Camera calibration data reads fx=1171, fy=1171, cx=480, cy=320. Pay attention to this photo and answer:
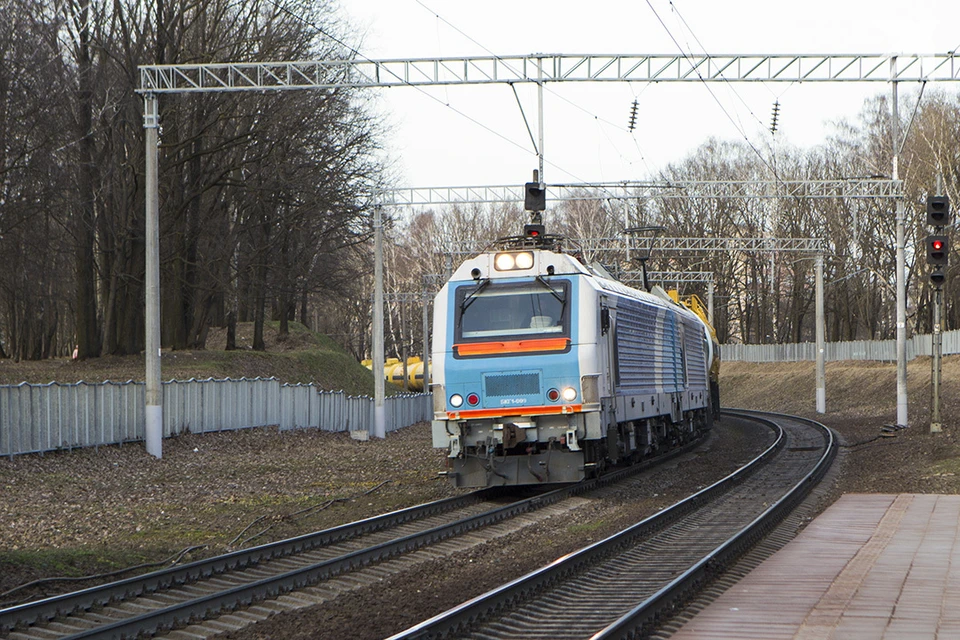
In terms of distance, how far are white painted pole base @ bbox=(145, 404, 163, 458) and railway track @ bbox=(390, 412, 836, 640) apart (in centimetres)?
1018

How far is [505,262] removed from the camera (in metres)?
16.9

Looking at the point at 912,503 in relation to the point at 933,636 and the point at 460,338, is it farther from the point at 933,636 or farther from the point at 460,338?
the point at 933,636

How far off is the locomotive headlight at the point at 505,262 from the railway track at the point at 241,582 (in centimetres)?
368

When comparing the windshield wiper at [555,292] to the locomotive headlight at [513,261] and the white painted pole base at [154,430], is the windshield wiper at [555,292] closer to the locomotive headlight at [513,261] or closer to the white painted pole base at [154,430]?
the locomotive headlight at [513,261]

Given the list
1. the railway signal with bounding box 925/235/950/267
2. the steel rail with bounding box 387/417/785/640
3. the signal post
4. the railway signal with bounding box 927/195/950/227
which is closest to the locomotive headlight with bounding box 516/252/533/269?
the steel rail with bounding box 387/417/785/640

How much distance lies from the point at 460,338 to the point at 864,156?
50.9m

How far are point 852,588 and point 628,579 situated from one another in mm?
2022

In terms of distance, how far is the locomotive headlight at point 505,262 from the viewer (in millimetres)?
16812

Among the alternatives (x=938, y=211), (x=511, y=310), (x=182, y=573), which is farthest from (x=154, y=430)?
(x=938, y=211)

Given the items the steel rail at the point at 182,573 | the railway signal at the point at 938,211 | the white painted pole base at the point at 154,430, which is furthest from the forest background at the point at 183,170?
the steel rail at the point at 182,573

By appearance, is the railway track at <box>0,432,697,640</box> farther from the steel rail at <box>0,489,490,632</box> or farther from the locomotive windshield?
the locomotive windshield

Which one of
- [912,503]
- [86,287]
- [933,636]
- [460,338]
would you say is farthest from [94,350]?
[933,636]

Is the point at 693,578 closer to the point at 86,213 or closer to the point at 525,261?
the point at 525,261

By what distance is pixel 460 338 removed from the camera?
1669cm
